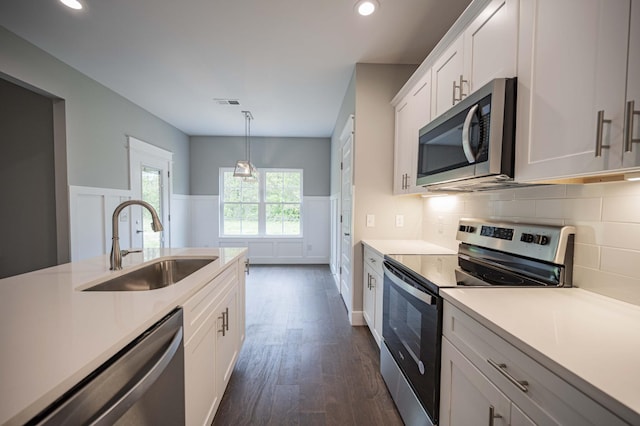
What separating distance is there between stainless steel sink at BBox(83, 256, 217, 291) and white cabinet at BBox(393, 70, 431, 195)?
5.51ft

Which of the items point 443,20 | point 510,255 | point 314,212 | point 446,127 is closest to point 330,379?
point 510,255

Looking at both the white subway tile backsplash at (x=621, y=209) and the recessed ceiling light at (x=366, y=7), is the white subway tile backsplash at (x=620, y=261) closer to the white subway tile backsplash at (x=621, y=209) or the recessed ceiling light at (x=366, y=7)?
the white subway tile backsplash at (x=621, y=209)

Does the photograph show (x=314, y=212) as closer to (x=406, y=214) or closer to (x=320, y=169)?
(x=320, y=169)

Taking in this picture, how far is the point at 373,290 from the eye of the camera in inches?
93.7

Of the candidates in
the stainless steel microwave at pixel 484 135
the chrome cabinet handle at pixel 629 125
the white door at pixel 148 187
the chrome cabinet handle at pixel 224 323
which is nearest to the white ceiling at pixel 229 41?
the white door at pixel 148 187

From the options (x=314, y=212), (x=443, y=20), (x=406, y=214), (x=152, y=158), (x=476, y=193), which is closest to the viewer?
(x=476, y=193)

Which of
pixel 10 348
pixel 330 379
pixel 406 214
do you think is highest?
pixel 406 214

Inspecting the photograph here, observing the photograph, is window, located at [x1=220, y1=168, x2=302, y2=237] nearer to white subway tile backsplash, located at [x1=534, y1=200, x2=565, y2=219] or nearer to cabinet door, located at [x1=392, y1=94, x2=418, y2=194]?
cabinet door, located at [x1=392, y1=94, x2=418, y2=194]

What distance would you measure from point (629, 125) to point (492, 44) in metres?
0.79

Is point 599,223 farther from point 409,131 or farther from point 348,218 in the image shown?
point 348,218

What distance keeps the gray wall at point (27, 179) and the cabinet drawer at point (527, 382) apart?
3743mm

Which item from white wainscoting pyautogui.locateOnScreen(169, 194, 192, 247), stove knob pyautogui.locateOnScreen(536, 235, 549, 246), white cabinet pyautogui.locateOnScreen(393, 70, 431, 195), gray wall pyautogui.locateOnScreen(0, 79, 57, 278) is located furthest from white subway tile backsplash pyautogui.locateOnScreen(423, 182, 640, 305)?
white wainscoting pyautogui.locateOnScreen(169, 194, 192, 247)

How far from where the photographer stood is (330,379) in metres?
1.97

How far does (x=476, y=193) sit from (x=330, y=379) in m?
1.67
